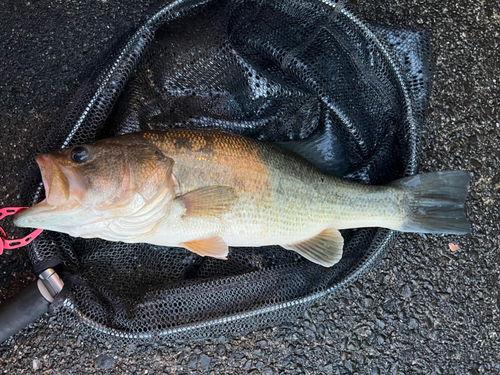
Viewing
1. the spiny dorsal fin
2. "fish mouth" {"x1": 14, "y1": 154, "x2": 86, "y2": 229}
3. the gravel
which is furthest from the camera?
the gravel

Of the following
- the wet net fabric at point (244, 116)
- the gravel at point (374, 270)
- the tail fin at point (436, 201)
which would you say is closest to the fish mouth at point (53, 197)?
the wet net fabric at point (244, 116)

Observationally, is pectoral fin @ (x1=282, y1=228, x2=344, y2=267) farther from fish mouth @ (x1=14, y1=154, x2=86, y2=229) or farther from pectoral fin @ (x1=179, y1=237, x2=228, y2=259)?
fish mouth @ (x1=14, y1=154, x2=86, y2=229)

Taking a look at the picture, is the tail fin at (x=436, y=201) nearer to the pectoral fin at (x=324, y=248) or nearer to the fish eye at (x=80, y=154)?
the pectoral fin at (x=324, y=248)

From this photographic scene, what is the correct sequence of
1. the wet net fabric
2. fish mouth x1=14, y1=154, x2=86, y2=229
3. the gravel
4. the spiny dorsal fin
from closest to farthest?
1. fish mouth x1=14, y1=154, x2=86, y2=229
2. the spiny dorsal fin
3. the wet net fabric
4. the gravel

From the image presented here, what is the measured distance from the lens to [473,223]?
235cm

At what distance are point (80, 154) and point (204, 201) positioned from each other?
0.54m

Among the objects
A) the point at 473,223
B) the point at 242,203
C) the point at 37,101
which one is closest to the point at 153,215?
the point at 242,203

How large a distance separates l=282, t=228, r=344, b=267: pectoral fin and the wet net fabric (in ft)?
0.37

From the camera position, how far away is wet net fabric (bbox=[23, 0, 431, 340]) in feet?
6.15

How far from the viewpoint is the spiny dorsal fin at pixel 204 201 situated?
1.68 m

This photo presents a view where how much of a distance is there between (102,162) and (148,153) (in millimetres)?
187

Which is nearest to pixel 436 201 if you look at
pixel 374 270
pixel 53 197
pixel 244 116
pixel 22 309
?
pixel 374 270

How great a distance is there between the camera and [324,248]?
1926 mm

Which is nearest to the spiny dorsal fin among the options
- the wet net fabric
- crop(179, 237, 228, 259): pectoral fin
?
crop(179, 237, 228, 259): pectoral fin
